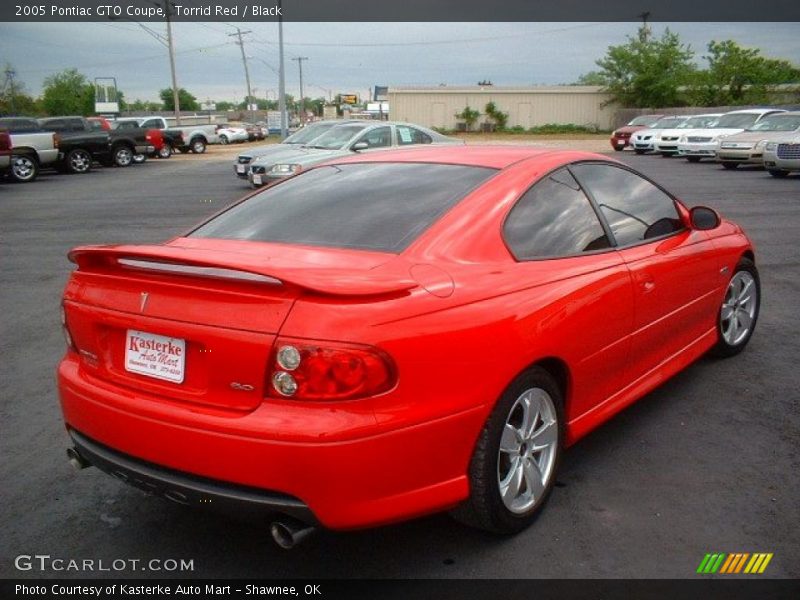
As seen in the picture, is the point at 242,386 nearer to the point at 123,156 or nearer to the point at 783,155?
the point at 783,155

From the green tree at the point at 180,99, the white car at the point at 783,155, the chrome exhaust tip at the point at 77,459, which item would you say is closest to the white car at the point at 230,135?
the white car at the point at 783,155

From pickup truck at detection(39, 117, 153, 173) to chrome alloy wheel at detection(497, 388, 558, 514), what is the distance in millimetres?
26279

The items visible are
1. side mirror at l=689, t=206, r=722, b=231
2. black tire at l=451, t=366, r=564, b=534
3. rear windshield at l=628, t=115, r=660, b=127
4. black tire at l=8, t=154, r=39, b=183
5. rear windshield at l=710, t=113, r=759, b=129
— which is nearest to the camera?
black tire at l=451, t=366, r=564, b=534

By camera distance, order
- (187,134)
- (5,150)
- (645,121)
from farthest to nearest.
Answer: (187,134) → (645,121) → (5,150)

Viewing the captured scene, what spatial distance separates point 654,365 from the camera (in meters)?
4.26

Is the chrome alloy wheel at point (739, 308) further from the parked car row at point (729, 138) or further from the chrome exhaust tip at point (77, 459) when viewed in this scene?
the parked car row at point (729, 138)

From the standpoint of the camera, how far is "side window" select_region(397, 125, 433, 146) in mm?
16969

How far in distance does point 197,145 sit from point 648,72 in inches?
1423

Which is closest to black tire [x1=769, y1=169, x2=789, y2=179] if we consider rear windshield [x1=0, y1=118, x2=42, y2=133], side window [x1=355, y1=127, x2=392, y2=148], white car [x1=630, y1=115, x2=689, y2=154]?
side window [x1=355, y1=127, x2=392, y2=148]

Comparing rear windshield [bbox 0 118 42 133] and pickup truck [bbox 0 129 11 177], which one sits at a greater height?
rear windshield [bbox 0 118 42 133]

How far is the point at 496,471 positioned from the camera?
302 centimetres

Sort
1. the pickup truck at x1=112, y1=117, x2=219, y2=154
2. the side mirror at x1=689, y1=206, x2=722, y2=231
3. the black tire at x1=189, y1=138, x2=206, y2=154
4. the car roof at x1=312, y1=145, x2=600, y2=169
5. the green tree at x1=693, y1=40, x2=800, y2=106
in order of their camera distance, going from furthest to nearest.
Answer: the green tree at x1=693, y1=40, x2=800, y2=106
the black tire at x1=189, y1=138, x2=206, y2=154
the pickup truck at x1=112, y1=117, x2=219, y2=154
the side mirror at x1=689, y1=206, x2=722, y2=231
the car roof at x1=312, y1=145, x2=600, y2=169

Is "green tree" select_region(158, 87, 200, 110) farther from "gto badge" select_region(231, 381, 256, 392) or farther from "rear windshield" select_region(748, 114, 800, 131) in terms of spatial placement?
"gto badge" select_region(231, 381, 256, 392)

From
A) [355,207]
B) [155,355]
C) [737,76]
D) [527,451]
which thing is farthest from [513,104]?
[155,355]
